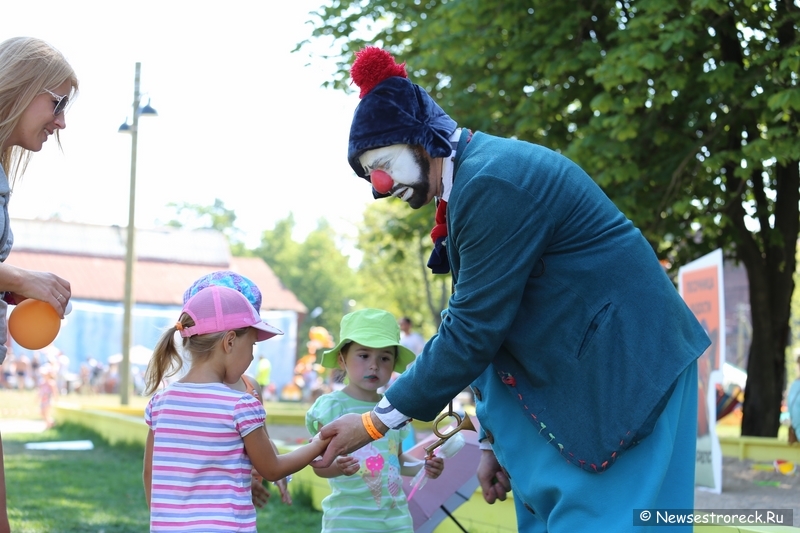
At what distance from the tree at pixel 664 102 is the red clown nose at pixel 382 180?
6.79m

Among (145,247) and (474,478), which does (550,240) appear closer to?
(474,478)

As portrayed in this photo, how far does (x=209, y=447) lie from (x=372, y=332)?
1.58 m

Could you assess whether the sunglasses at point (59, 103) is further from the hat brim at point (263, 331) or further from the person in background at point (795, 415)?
the person in background at point (795, 415)

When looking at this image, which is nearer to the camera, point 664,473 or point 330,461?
point 664,473

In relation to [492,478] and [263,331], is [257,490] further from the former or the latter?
[492,478]

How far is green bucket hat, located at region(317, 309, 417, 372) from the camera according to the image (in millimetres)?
4562

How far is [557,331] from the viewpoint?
8.47 ft

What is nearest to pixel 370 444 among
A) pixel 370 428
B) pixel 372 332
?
pixel 372 332

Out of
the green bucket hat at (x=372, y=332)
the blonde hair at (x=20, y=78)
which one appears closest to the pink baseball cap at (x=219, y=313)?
the blonde hair at (x=20, y=78)

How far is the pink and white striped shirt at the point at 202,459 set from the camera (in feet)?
10.2

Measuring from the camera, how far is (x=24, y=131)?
9.80 feet

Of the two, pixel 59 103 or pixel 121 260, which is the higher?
pixel 59 103

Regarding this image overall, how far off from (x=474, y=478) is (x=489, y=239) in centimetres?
226

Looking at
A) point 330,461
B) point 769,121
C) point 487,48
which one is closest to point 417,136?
point 330,461
